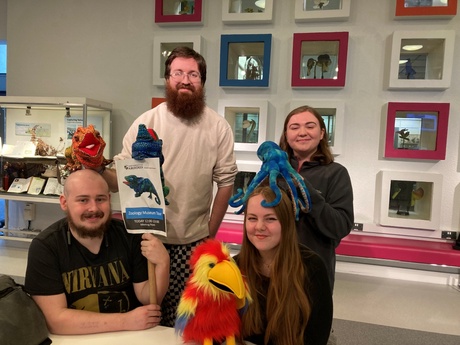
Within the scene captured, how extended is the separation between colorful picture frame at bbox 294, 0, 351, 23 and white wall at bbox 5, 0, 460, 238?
87 millimetres

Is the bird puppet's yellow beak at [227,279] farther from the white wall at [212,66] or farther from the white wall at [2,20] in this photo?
the white wall at [2,20]

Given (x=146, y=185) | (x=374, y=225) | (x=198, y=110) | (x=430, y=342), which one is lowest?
(x=430, y=342)

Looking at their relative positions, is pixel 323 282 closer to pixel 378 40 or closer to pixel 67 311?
pixel 67 311

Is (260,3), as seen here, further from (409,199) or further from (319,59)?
(409,199)

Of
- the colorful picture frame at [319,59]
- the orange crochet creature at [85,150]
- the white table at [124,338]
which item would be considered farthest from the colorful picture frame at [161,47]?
the white table at [124,338]


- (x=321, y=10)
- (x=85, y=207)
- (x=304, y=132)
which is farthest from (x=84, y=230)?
(x=321, y=10)

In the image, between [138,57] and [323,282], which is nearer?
[323,282]

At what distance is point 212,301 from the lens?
1.08 m

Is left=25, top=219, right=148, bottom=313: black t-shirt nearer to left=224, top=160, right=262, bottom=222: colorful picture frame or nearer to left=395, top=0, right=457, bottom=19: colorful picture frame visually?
left=224, top=160, right=262, bottom=222: colorful picture frame

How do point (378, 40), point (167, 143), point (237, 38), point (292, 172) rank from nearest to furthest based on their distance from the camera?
point (292, 172)
point (167, 143)
point (378, 40)
point (237, 38)

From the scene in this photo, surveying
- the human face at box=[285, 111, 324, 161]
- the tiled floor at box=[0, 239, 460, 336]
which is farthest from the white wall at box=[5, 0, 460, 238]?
the human face at box=[285, 111, 324, 161]

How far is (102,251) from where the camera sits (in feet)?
4.83

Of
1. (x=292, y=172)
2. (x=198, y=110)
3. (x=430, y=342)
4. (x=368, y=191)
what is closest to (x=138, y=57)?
(x=198, y=110)

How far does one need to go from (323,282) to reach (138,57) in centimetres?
336
